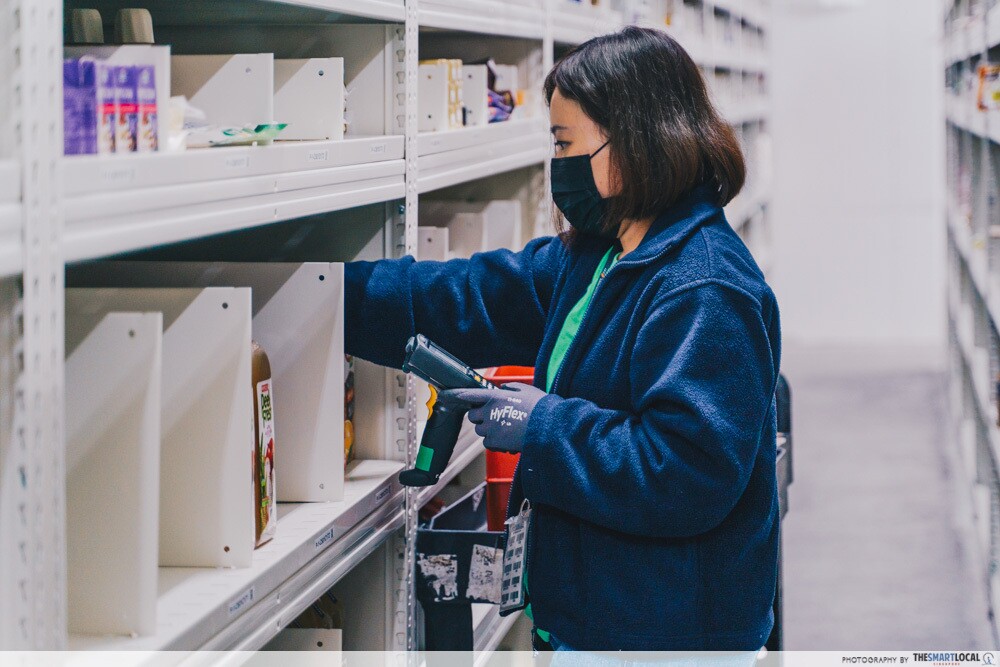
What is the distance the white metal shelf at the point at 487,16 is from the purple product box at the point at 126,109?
3.08 ft

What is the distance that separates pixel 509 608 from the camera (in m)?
1.92

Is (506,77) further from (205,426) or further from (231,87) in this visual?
(205,426)

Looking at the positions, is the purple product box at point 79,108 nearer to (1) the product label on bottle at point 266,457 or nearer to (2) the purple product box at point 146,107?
(2) the purple product box at point 146,107

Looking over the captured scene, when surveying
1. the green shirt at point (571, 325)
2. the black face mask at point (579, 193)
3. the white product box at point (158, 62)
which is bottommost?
the green shirt at point (571, 325)

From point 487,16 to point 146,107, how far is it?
1.40 meters

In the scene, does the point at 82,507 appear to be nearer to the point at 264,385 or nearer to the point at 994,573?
the point at 264,385

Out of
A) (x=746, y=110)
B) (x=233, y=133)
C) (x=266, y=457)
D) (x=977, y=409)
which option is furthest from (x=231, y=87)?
(x=746, y=110)

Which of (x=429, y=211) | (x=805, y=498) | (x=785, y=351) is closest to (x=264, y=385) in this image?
(x=429, y=211)

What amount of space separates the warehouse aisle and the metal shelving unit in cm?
208

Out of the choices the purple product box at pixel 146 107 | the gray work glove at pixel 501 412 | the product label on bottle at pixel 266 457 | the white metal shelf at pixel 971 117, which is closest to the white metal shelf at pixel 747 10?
the white metal shelf at pixel 971 117

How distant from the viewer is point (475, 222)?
3.01 meters

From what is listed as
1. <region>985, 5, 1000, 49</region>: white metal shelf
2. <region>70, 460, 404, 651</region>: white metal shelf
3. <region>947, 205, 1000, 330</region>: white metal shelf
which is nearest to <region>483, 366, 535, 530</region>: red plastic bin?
<region>70, 460, 404, 651</region>: white metal shelf

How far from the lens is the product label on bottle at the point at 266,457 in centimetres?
169

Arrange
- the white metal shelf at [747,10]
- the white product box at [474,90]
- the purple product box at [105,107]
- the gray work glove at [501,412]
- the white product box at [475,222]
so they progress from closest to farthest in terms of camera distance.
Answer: the purple product box at [105,107] < the gray work glove at [501,412] < the white product box at [474,90] < the white product box at [475,222] < the white metal shelf at [747,10]
